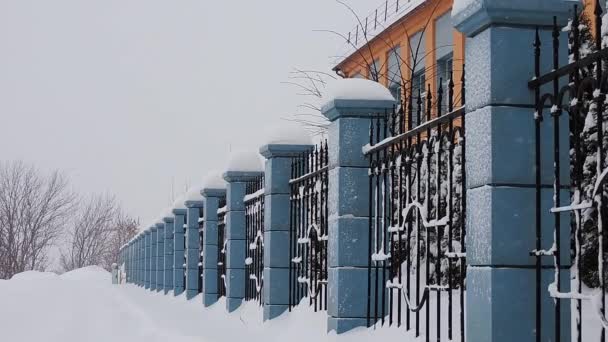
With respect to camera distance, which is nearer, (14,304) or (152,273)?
(14,304)

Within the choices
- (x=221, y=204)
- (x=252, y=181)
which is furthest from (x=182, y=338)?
(x=221, y=204)

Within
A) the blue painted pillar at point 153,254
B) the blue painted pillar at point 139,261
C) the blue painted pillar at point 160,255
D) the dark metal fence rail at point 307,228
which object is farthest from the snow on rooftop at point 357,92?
the blue painted pillar at point 139,261

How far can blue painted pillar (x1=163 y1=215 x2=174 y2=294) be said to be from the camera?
21.0 metres

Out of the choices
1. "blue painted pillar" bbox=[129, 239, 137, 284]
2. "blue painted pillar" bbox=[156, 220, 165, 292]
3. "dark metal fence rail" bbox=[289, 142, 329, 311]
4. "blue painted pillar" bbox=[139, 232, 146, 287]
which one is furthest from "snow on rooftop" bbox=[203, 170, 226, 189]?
"blue painted pillar" bbox=[129, 239, 137, 284]

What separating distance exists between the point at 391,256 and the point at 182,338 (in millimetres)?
4261

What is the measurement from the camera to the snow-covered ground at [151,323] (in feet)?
28.1

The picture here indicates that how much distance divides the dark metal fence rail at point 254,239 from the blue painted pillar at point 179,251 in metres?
6.94

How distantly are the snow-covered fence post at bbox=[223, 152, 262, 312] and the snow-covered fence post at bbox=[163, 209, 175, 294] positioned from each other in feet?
28.1

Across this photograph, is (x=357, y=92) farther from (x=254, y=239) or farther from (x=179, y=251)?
(x=179, y=251)

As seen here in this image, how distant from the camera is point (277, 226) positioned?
9.96 metres

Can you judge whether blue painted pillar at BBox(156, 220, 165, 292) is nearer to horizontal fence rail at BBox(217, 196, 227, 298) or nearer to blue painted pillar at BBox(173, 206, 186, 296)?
blue painted pillar at BBox(173, 206, 186, 296)

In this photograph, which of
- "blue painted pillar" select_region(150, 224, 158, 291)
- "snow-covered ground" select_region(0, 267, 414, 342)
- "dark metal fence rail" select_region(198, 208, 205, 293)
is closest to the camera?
"snow-covered ground" select_region(0, 267, 414, 342)

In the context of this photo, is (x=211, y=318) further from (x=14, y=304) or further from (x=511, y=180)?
(x=511, y=180)

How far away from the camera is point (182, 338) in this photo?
1010 cm
